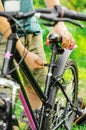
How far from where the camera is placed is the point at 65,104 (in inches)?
185

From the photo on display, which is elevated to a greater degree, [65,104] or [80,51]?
[65,104]

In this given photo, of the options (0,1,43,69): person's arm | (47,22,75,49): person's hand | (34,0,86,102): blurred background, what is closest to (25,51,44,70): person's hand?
(0,1,43,69): person's arm

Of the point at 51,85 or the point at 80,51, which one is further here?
the point at 80,51

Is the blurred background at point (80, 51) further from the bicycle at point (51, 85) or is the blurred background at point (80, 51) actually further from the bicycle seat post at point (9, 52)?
the bicycle seat post at point (9, 52)

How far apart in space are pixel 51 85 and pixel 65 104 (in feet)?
1.95

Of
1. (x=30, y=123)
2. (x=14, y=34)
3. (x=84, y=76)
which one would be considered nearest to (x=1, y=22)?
(x=14, y=34)

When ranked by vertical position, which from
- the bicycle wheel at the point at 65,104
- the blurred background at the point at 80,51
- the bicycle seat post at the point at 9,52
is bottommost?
the blurred background at the point at 80,51

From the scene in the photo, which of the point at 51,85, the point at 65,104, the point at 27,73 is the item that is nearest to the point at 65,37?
the point at 51,85

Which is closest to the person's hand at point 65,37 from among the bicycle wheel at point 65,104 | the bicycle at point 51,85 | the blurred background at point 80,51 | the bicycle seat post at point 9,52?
the bicycle at point 51,85

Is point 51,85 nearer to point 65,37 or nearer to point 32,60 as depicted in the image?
point 65,37

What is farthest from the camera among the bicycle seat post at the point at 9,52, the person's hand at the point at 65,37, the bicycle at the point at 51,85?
the person's hand at the point at 65,37

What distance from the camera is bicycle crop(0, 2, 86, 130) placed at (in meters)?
3.08

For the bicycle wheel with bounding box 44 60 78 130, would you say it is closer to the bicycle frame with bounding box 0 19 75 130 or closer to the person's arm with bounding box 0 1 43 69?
the bicycle frame with bounding box 0 19 75 130

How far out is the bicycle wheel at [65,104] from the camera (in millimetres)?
4281
